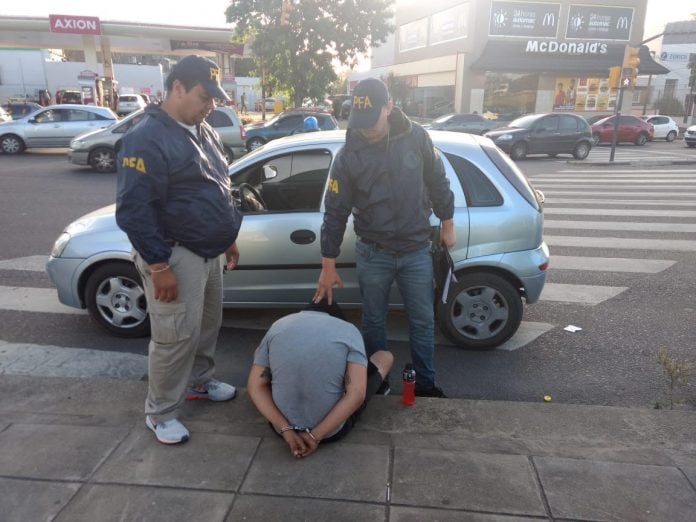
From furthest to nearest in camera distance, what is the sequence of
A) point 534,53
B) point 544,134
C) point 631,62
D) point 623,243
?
point 534,53 < point 544,134 < point 631,62 < point 623,243

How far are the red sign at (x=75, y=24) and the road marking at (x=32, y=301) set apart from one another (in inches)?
1290

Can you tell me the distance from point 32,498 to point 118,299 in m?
2.14

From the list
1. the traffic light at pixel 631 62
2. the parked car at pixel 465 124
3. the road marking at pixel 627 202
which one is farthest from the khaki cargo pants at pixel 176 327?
the parked car at pixel 465 124

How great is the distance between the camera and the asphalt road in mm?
3900

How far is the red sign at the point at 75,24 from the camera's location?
32562 millimetres

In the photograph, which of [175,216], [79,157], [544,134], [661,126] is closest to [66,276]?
[175,216]

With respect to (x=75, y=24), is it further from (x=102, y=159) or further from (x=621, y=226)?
(x=621, y=226)

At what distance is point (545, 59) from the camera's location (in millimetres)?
31906

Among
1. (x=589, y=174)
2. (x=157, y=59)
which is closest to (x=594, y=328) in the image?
(x=589, y=174)

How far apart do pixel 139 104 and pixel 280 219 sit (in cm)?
3241

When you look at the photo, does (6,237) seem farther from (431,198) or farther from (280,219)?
(431,198)

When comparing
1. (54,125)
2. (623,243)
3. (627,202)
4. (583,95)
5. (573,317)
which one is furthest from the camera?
(583,95)

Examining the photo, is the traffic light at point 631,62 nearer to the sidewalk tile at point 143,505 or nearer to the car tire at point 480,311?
the car tire at point 480,311

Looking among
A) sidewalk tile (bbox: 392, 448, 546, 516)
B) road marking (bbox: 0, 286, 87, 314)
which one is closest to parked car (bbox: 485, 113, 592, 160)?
road marking (bbox: 0, 286, 87, 314)
